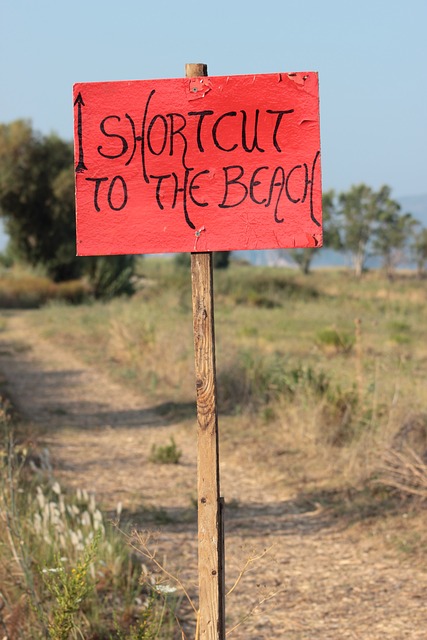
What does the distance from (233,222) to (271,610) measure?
2.42 metres

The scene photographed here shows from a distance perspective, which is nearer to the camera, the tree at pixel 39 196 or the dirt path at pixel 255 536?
the dirt path at pixel 255 536

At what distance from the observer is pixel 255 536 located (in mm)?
5652

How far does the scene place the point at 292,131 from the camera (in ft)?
8.81

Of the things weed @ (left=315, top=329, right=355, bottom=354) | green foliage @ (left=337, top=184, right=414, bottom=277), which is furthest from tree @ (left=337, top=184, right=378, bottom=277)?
weed @ (left=315, top=329, right=355, bottom=354)

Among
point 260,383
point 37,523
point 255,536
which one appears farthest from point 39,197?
point 37,523

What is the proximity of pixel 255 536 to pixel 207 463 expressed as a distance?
3.09m

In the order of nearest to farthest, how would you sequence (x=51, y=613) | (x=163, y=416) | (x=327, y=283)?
(x=51, y=613) < (x=163, y=416) < (x=327, y=283)

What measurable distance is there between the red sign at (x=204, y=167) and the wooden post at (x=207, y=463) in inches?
4.9

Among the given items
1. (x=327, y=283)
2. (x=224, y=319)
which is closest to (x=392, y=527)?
(x=224, y=319)

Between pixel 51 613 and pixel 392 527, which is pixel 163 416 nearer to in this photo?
pixel 392 527

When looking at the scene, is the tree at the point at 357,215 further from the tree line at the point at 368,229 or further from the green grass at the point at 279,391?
the green grass at the point at 279,391

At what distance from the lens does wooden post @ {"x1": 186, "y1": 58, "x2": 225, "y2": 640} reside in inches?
105

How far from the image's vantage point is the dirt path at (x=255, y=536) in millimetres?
4352

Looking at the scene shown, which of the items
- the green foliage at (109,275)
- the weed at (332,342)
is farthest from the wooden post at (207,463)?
the green foliage at (109,275)
